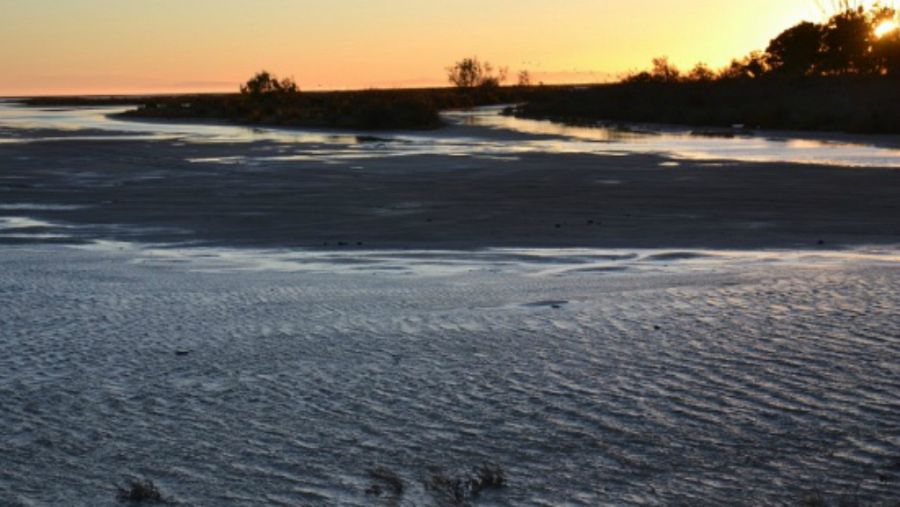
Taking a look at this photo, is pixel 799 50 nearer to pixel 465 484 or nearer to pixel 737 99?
Result: pixel 737 99

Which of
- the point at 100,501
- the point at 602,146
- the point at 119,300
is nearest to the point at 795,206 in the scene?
the point at 119,300

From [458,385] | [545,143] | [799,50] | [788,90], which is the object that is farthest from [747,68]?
[458,385]

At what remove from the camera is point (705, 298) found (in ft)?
34.6

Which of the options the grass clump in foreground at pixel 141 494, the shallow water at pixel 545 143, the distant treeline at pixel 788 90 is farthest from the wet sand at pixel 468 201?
the distant treeline at pixel 788 90

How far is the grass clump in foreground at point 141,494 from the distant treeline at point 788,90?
36448 mm

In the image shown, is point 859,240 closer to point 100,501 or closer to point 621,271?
point 621,271

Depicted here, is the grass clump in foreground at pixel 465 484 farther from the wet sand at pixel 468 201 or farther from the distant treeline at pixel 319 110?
the distant treeline at pixel 319 110

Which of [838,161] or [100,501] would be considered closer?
[100,501]

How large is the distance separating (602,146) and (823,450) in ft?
97.0

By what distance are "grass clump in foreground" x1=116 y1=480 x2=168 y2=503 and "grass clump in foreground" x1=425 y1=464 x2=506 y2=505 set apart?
3.65 ft

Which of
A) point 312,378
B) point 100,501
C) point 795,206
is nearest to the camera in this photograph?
point 100,501

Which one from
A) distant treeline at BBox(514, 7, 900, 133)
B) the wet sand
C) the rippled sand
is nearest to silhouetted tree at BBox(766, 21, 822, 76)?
distant treeline at BBox(514, 7, 900, 133)

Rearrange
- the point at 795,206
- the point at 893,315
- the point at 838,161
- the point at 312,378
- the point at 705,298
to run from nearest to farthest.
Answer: the point at 312,378 → the point at 893,315 → the point at 705,298 → the point at 795,206 → the point at 838,161

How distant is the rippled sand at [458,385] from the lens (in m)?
5.84
